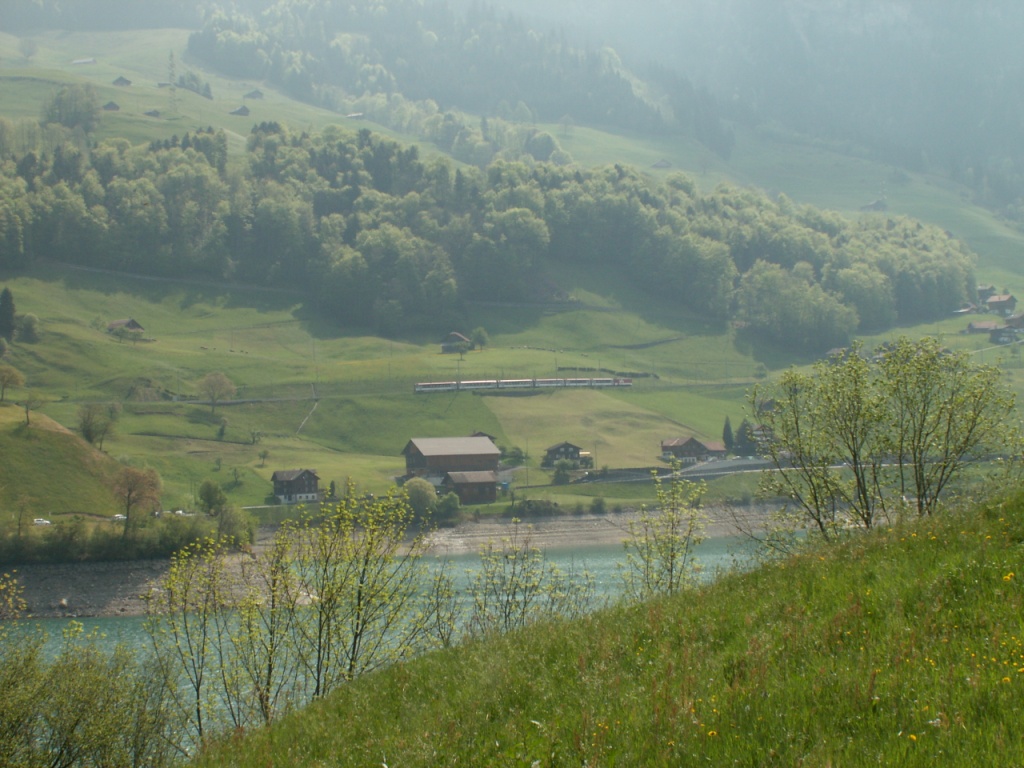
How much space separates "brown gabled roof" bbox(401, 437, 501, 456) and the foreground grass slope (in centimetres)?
9849

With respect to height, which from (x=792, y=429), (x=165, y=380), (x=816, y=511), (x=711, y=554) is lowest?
(x=711, y=554)

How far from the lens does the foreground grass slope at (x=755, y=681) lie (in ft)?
30.1

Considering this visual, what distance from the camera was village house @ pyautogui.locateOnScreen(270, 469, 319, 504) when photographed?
10075cm

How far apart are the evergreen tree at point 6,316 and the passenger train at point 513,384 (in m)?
51.4

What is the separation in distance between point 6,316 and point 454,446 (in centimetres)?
6141

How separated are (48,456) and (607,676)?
8901 centimetres

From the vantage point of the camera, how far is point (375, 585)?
2780 cm

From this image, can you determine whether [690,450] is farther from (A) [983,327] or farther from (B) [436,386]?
(A) [983,327]

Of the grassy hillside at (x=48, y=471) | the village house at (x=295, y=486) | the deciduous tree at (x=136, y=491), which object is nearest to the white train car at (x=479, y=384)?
the village house at (x=295, y=486)

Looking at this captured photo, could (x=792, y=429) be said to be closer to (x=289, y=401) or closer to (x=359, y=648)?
(x=359, y=648)

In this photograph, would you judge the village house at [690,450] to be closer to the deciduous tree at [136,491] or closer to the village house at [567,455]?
the village house at [567,455]


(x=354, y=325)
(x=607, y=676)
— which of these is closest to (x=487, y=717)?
(x=607, y=676)

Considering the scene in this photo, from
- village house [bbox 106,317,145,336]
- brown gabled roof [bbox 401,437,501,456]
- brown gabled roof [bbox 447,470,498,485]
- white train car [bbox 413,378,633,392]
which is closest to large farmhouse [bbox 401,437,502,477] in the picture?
brown gabled roof [bbox 401,437,501,456]

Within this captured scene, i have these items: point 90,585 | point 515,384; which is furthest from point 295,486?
point 515,384
